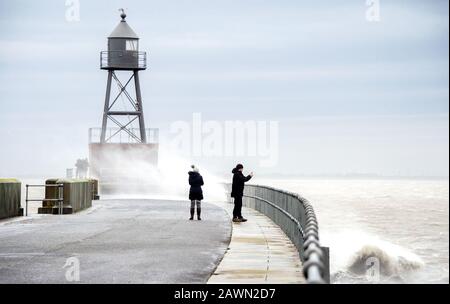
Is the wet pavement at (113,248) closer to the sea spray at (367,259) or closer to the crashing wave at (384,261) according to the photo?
the sea spray at (367,259)

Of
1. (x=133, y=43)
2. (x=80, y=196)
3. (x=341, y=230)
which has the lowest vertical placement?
(x=341, y=230)

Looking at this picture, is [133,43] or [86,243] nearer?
[86,243]

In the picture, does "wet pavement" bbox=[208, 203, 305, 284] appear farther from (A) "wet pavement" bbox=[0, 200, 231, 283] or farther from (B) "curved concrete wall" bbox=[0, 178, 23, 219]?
(B) "curved concrete wall" bbox=[0, 178, 23, 219]

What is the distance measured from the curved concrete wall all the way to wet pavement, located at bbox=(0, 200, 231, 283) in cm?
64

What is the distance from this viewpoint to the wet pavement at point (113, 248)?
45.9ft

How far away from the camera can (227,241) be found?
20.3m

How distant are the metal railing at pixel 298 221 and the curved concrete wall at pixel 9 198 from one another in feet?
28.9

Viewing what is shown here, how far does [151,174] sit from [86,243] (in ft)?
164

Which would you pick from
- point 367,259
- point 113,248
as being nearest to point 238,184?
point 113,248

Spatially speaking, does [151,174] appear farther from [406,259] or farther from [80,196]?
[80,196]

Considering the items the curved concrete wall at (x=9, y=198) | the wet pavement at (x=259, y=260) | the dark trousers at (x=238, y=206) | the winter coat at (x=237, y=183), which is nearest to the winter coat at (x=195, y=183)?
the winter coat at (x=237, y=183)

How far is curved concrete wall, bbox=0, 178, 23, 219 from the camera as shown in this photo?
27967mm

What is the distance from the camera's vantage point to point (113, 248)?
1852cm
